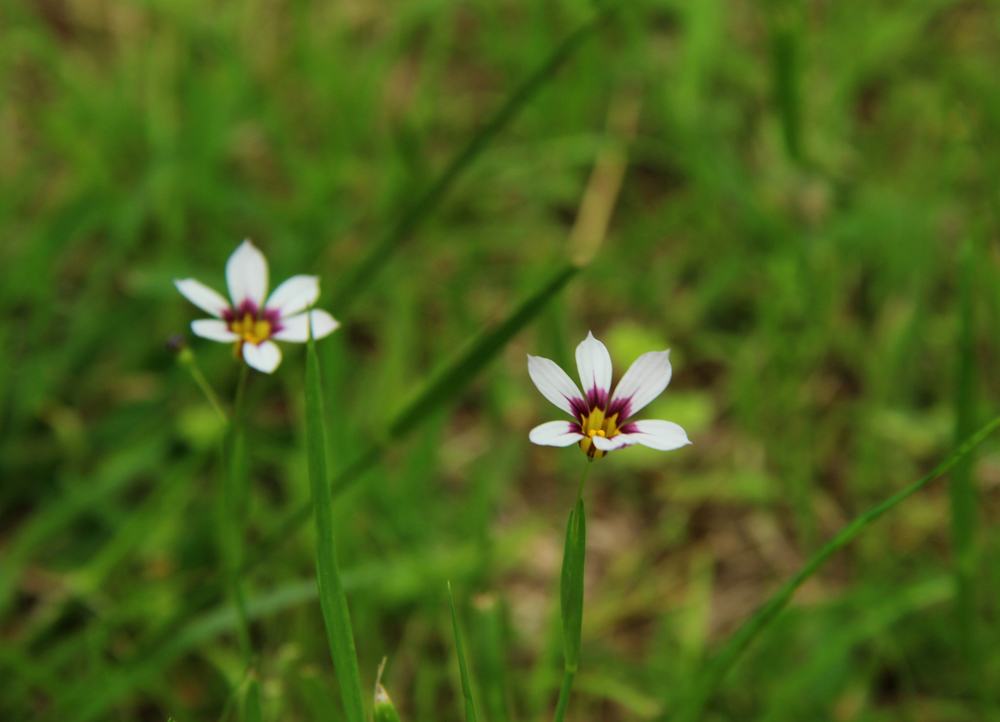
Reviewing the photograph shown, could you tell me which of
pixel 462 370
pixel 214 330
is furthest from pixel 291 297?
pixel 462 370

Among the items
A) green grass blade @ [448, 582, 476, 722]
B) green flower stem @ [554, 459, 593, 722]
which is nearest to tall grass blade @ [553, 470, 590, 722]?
green flower stem @ [554, 459, 593, 722]

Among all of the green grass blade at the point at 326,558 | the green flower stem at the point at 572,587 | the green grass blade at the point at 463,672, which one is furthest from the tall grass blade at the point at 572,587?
the green grass blade at the point at 326,558

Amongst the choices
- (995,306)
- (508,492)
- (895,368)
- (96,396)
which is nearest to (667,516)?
(508,492)

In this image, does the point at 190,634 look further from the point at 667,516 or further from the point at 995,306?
the point at 995,306

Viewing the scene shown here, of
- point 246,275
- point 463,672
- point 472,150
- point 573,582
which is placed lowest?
point 463,672

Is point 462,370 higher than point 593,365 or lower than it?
higher

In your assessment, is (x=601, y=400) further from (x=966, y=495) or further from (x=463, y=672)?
(x=966, y=495)

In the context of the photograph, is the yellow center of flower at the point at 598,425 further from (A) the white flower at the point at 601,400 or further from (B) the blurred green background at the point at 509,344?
(B) the blurred green background at the point at 509,344
